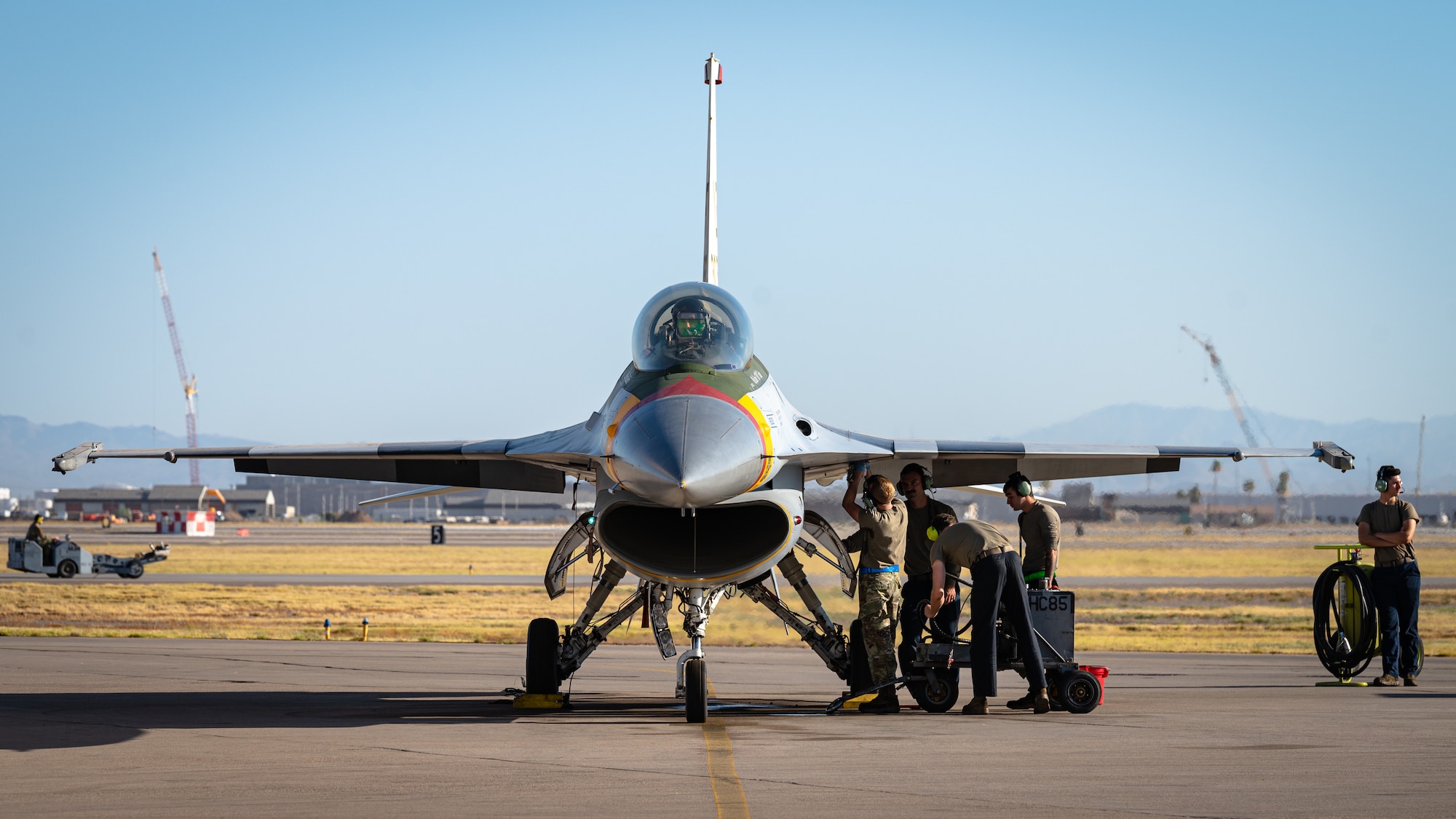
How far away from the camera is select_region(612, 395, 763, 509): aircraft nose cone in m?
8.66

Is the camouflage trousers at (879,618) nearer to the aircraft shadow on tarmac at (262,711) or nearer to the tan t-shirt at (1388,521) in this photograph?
the aircraft shadow on tarmac at (262,711)

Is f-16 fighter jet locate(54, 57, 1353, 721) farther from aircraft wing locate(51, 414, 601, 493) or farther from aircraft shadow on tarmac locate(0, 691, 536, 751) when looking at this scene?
aircraft shadow on tarmac locate(0, 691, 536, 751)

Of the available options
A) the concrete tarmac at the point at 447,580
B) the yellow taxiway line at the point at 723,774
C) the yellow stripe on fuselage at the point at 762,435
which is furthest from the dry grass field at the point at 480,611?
the yellow stripe on fuselage at the point at 762,435

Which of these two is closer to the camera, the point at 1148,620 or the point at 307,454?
the point at 307,454

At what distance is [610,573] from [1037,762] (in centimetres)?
515

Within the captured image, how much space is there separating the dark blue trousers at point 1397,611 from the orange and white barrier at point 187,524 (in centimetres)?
7461

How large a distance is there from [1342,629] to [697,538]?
776 centimetres

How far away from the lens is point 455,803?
6.68 metres

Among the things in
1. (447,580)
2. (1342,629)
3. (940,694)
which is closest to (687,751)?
(940,694)

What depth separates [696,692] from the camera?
1003 cm

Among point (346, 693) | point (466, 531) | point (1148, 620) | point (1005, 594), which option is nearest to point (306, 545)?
point (466, 531)

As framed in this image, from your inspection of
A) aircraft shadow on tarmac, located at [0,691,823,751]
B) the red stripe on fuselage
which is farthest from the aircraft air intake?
aircraft shadow on tarmac, located at [0,691,823,751]

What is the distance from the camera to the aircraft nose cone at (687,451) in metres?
8.66

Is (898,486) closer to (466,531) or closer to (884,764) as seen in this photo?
(884,764)
